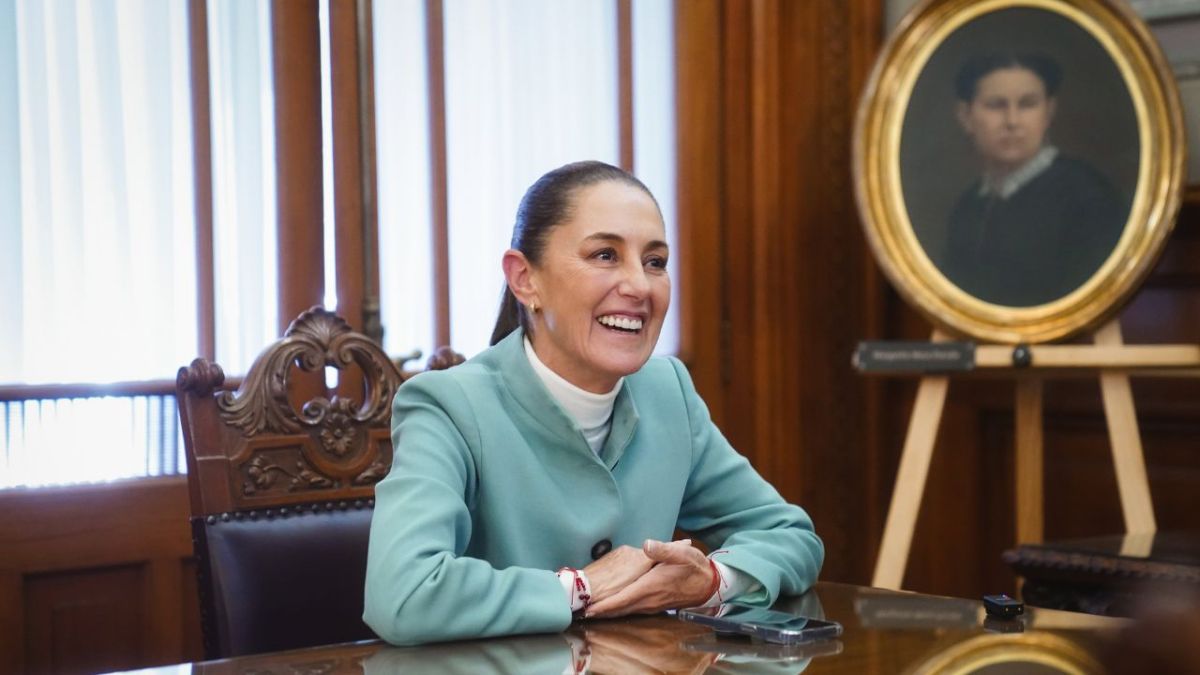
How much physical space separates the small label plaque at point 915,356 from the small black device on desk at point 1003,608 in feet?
6.13

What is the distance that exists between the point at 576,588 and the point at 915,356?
2064 millimetres

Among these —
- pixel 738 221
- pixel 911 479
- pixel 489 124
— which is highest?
pixel 489 124

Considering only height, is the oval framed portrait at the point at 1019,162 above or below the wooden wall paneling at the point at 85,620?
above

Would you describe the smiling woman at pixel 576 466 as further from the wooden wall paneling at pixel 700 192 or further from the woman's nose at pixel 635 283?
the wooden wall paneling at pixel 700 192

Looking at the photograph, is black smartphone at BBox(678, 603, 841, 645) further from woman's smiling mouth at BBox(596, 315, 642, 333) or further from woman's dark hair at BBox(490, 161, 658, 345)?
woman's dark hair at BBox(490, 161, 658, 345)

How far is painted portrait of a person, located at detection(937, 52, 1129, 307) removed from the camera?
3.41 m

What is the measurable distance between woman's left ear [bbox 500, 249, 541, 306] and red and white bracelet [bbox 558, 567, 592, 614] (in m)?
0.48

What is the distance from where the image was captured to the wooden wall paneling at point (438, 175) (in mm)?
3381

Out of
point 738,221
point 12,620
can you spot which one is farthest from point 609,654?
point 738,221

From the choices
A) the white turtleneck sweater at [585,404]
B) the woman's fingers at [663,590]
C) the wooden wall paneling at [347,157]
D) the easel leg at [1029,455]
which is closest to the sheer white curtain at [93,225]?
the wooden wall paneling at [347,157]

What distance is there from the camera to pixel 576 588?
1.58 m

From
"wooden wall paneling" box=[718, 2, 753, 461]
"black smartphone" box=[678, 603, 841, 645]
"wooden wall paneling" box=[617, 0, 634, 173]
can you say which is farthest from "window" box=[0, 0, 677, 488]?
"black smartphone" box=[678, 603, 841, 645]

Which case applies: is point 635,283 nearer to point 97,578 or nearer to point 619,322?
point 619,322

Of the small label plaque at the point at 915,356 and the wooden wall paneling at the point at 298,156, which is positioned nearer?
the wooden wall paneling at the point at 298,156
